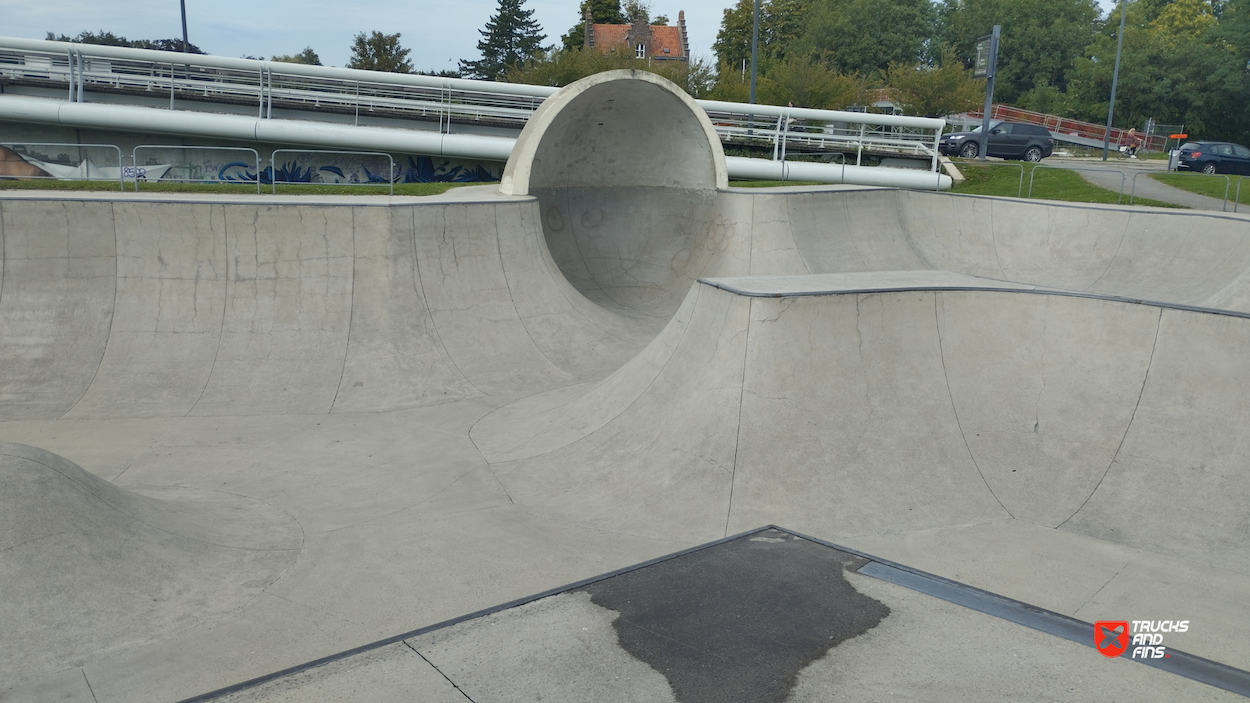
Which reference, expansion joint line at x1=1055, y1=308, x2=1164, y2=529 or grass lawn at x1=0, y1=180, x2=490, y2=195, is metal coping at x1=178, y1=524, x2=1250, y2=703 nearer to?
expansion joint line at x1=1055, y1=308, x2=1164, y2=529

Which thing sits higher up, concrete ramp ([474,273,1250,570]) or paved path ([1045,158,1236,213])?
paved path ([1045,158,1236,213])

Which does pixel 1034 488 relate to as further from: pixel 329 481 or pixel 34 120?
pixel 34 120

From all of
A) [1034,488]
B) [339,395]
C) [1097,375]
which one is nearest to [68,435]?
[339,395]

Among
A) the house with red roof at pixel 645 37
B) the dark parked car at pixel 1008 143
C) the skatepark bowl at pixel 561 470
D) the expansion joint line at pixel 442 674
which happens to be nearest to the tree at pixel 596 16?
the house with red roof at pixel 645 37

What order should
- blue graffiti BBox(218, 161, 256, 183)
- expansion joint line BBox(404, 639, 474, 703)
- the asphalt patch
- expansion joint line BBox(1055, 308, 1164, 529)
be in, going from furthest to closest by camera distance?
blue graffiti BBox(218, 161, 256, 183) → expansion joint line BBox(1055, 308, 1164, 529) → the asphalt patch → expansion joint line BBox(404, 639, 474, 703)

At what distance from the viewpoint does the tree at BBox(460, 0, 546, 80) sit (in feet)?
245

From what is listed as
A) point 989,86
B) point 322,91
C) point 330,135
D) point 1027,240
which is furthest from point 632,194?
point 989,86

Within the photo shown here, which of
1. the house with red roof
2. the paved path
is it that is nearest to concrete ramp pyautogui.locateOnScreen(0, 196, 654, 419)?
the paved path

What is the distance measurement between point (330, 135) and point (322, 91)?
3274 millimetres

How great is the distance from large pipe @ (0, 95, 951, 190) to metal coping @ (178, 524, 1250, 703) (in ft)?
66.3

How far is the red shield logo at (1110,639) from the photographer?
4.21 m

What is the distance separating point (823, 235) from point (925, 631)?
15594 millimetres

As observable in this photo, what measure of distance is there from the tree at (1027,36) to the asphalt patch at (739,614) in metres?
73.5

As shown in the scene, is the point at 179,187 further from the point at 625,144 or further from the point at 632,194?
the point at 632,194
